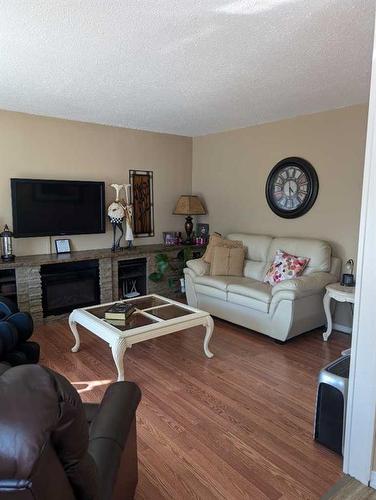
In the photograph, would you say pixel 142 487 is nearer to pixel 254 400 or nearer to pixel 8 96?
pixel 254 400

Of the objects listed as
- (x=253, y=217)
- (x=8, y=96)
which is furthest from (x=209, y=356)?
(x=8, y=96)

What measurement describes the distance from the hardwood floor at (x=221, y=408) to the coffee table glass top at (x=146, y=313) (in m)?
0.41

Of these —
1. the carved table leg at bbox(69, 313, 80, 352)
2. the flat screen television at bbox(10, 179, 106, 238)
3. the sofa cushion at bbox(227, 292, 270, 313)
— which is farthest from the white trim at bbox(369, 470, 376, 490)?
the flat screen television at bbox(10, 179, 106, 238)

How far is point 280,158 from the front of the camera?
433 cm

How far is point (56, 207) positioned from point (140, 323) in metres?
2.16

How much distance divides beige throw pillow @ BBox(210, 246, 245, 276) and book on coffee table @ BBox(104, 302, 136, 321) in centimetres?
147

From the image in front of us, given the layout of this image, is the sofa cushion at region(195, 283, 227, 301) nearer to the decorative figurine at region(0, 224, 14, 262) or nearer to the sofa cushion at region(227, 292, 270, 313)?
the sofa cushion at region(227, 292, 270, 313)

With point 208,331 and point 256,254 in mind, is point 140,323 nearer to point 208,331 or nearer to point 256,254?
point 208,331

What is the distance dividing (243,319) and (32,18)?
308 cm

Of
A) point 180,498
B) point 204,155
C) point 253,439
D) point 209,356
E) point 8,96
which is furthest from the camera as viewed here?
point 204,155

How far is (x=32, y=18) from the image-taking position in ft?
6.21

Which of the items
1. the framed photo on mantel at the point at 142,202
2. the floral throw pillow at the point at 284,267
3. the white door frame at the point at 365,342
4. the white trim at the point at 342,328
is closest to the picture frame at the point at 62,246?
the framed photo on mantel at the point at 142,202

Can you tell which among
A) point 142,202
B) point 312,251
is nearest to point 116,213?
point 142,202

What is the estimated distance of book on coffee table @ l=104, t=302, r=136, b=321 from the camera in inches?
113
